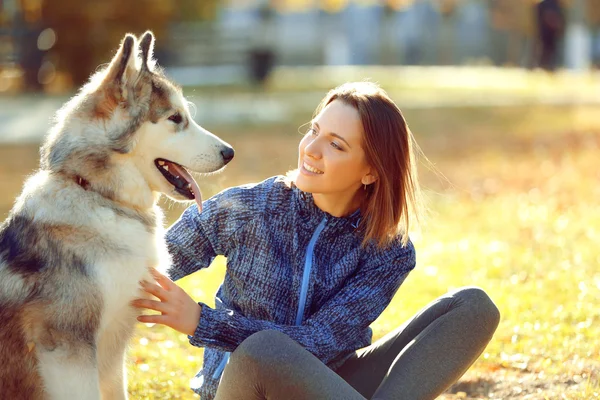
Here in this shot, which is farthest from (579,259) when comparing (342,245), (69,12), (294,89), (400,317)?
(294,89)

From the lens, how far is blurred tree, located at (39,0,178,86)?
18.5m

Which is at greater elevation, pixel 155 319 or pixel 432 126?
pixel 432 126

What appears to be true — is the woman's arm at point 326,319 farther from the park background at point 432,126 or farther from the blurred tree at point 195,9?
Result: the blurred tree at point 195,9

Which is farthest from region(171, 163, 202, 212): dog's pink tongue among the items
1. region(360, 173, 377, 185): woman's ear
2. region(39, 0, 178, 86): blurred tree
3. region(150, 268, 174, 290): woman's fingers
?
region(39, 0, 178, 86): blurred tree

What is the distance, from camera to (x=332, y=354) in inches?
138

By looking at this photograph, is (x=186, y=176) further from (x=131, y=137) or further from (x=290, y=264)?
(x=290, y=264)

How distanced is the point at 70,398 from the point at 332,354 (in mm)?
1027

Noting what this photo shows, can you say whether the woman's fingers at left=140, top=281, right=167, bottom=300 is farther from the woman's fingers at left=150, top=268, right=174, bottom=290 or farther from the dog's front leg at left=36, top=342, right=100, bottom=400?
the dog's front leg at left=36, top=342, right=100, bottom=400

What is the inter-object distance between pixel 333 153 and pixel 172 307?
902 mm

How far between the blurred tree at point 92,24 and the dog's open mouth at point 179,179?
15463 millimetres

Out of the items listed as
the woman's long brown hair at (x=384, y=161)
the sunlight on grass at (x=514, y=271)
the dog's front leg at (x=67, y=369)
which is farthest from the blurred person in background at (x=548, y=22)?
the dog's front leg at (x=67, y=369)

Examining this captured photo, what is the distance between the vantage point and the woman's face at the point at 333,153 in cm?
354

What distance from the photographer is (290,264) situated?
11.7ft

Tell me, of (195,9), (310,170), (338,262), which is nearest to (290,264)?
(338,262)
